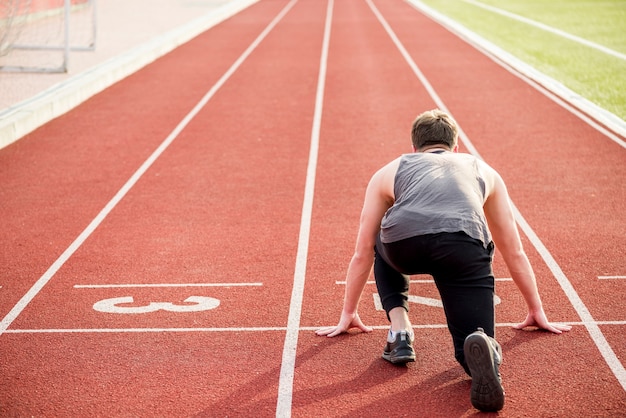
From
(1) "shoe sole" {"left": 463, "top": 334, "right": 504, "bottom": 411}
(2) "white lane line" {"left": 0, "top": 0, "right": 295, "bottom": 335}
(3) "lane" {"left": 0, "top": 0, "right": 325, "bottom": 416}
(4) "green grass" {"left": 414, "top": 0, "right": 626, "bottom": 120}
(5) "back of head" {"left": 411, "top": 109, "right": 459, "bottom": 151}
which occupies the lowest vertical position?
(2) "white lane line" {"left": 0, "top": 0, "right": 295, "bottom": 335}

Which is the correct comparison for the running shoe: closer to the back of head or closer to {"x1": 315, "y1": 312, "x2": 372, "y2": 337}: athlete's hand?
{"x1": 315, "y1": 312, "x2": 372, "y2": 337}: athlete's hand

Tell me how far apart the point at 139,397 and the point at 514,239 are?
2.23 metres

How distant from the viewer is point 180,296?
6383 millimetres

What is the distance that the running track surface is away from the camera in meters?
4.87

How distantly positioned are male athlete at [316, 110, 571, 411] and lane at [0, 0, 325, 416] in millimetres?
903

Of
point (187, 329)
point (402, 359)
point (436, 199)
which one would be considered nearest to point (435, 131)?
point (436, 199)

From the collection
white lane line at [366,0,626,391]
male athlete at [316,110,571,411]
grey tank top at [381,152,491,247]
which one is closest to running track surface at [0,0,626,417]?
white lane line at [366,0,626,391]

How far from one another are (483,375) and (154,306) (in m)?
2.65

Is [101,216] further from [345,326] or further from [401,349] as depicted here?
[401,349]

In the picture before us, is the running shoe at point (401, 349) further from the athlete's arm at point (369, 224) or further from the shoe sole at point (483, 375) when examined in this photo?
the shoe sole at point (483, 375)

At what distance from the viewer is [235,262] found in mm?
7133

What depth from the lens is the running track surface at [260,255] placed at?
16.0 ft

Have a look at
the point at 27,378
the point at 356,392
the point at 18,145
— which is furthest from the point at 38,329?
the point at 18,145

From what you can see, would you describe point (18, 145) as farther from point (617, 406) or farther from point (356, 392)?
point (617, 406)
